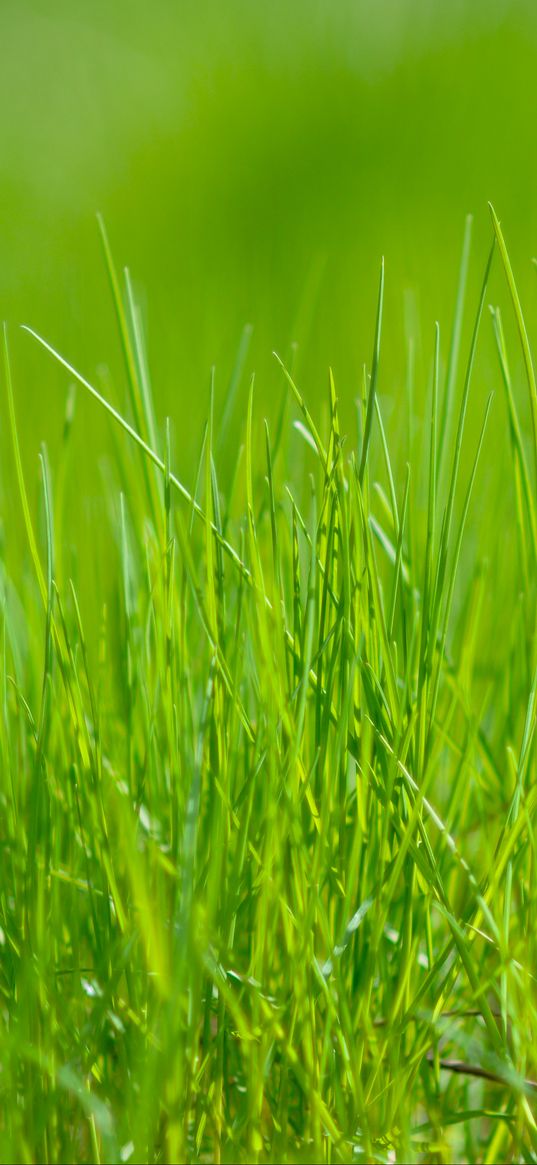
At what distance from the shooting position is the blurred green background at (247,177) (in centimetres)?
137

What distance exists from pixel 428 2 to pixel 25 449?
5.96ft

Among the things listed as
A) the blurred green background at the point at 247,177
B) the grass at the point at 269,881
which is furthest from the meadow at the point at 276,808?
the blurred green background at the point at 247,177

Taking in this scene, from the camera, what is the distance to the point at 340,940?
1.31ft

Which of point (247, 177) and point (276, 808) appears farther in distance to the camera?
point (247, 177)

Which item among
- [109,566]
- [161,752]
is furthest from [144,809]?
[109,566]

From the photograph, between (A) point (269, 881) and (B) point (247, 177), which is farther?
(B) point (247, 177)

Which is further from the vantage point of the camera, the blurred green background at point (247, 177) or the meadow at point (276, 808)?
the blurred green background at point (247, 177)

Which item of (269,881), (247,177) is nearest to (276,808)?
(269,881)

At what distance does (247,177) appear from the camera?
6.61ft

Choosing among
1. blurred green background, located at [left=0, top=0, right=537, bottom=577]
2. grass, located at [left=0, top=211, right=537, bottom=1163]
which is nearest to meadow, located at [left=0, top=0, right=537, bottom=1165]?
grass, located at [left=0, top=211, right=537, bottom=1163]

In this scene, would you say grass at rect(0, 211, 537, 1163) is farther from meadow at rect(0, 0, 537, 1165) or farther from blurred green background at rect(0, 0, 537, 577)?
blurred green background at rect(0, 0, 537, 577)

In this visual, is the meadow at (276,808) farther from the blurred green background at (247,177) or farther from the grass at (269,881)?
the blurred green background at (247,177)

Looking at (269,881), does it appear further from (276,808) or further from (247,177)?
(247,177)

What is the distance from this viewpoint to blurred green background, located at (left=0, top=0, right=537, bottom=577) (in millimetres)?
1374
